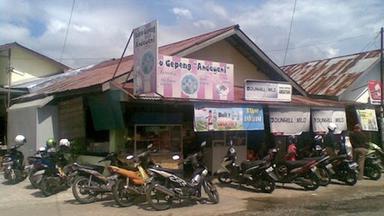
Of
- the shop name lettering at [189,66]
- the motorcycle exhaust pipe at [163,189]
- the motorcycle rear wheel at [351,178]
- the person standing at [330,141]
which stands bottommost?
the motorcycle rear wheel at [351,178]

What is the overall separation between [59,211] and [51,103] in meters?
5.84

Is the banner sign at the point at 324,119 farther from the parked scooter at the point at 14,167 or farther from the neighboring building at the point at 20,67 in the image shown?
the neighboring building at the point at 20,67

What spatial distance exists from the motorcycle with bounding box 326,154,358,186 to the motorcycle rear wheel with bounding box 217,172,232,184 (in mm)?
2902

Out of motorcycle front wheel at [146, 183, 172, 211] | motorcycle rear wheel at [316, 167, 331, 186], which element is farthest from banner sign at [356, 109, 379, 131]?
motorcycle front wheel at [146, 183, 172, 211]

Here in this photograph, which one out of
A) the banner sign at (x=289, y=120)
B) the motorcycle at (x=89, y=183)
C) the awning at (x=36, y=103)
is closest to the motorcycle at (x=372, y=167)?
the banner sign at (x=289, y=120)

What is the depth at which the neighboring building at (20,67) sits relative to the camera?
72.0ft

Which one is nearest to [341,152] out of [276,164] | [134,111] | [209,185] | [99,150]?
[276,164]

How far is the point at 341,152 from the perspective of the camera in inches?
573

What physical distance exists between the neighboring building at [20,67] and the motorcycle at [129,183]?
11.5 metres

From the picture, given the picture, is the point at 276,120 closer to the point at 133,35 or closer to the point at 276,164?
the point at 276,164

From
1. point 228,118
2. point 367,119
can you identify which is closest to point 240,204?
point 228,118

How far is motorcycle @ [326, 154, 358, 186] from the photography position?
46.5 ft

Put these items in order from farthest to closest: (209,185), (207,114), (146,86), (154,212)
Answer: (207,114)
(146,86)
(209,185)
(154,212)

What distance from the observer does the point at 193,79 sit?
13.4 m
